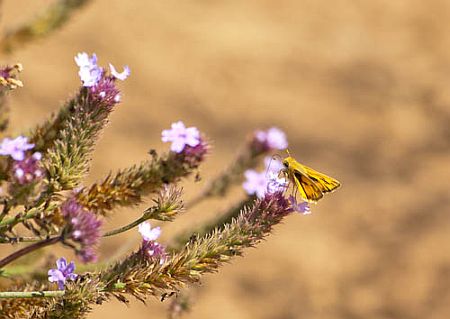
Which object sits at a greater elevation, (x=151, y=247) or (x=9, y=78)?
(x=9, y=78)

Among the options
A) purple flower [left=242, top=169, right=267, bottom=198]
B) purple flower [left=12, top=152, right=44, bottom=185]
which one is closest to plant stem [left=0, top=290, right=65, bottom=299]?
purple flower [left=12, top=152, right=44, bottom=185]

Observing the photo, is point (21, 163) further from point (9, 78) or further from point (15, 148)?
point (9, 78)

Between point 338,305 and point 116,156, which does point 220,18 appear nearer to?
point 116,156

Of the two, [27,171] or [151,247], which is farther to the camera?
[151,247]

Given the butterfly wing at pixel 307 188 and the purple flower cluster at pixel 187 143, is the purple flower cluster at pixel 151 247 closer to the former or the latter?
the purple flower cluster at pixel 187 143

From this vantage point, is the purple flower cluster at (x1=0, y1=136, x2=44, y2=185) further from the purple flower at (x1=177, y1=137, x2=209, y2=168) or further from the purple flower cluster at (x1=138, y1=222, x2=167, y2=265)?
the purple flower at (x1=177, y1=137, x2=209, y2=168)

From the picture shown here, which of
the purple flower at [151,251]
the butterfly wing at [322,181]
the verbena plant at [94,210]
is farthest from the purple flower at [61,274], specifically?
the butterfly wing at [322,181]

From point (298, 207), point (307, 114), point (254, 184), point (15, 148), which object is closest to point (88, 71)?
point (15, 148)
